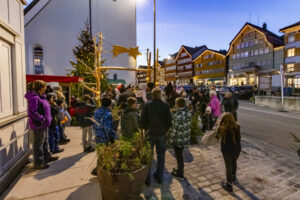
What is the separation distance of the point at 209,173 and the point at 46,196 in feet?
10.9

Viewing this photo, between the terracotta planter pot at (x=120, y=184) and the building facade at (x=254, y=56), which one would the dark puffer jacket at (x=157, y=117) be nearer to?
the terracotta planter pot at (x=120, y=184)

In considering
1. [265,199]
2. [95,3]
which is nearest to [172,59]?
[95,3]

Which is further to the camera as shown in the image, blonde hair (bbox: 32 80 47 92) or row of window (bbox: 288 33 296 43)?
row of window (bbox: 288 33 296 43)

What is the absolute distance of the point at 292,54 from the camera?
31.0m

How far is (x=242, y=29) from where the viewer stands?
40.7 meters

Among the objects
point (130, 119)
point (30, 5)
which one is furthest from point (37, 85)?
point (30, 5)

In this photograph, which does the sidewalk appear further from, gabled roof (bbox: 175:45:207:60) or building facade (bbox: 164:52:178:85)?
building facade (bbox: 164:52:178:85)

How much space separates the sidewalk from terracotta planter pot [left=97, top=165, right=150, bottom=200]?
0.58m

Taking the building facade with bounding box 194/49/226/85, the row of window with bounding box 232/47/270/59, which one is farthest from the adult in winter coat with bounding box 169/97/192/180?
the building facade with bounding box 194/49/226/85

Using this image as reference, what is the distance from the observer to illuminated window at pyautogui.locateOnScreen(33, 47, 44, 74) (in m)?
20.7

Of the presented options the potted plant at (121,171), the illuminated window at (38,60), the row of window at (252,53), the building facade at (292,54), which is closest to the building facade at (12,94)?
the potted plant at (121,171)

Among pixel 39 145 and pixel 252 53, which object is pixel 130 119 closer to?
pixel 39 145

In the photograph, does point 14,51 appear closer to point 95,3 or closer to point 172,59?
point 95,3

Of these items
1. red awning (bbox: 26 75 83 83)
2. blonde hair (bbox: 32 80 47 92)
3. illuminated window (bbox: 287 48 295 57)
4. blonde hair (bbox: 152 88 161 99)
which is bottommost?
blonde hair (bbox: 152 88 161 99)
